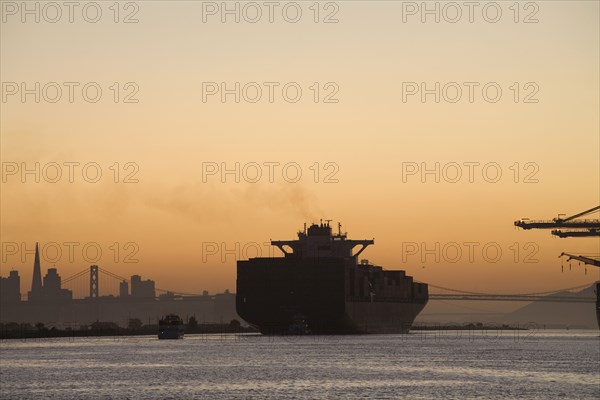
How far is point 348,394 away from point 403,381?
13911 millimetres

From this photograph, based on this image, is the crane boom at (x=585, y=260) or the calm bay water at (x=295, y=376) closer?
the calm bay water at (x=295, y=376)

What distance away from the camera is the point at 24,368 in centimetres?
12094

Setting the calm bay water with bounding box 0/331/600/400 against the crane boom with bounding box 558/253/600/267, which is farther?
the crane boom with bounding box 558/253/600/267

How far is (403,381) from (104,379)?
25.2 m

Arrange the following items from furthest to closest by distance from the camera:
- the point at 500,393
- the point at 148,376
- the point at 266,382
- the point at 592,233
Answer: the point at 592,233
the point at 148,376
the point at 266,382
the point at 500,393

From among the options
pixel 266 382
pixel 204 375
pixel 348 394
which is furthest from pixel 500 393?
pixel 204 375

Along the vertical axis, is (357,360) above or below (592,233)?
below

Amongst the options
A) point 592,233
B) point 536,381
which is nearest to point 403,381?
point 536,381

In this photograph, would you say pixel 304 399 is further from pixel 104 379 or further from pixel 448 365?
pixel 448 365

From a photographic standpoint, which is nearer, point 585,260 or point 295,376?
point 295,376

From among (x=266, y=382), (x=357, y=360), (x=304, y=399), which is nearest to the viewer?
(x=304, y=399)

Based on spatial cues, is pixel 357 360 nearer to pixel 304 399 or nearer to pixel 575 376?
pixel 575 376

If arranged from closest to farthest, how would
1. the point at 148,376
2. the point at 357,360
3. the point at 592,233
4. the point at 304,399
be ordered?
the point at 304,399
the point at 148,376
the point at 357,360
the point at 592,233

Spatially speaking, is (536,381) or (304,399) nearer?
(304,399)
